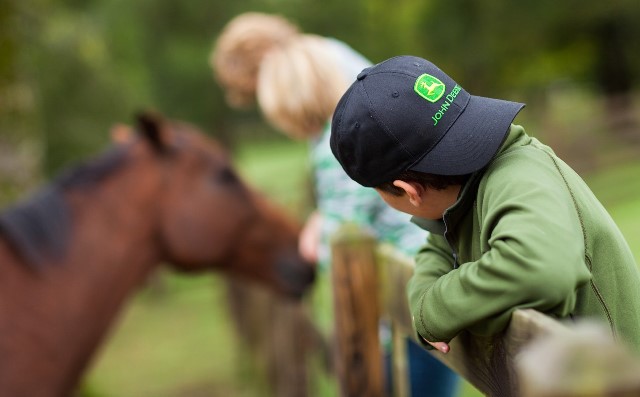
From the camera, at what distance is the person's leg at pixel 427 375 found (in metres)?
2.41

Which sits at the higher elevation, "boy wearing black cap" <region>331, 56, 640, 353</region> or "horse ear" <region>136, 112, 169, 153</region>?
"boy wearing black cap" <region>331, 56, 640, 353</region>

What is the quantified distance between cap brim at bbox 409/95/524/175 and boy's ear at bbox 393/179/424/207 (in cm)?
5

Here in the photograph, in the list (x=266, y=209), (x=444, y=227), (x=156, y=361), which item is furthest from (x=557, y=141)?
(x=444, y=227)

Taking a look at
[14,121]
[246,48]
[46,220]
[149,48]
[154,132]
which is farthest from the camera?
[149,48]

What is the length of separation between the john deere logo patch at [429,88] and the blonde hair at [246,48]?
166 cm

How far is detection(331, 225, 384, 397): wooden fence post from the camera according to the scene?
93.8 inches

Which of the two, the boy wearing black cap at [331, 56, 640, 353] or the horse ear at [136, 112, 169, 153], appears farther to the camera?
the horse ear at [136, 112, 169, 153]

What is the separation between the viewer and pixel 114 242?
3.62 meters

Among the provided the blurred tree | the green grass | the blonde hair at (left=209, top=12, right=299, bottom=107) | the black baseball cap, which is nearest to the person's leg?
the black baseball cap

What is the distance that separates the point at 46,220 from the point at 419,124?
8.13 feet

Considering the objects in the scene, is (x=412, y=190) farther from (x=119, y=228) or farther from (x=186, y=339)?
(x=186, y=339)

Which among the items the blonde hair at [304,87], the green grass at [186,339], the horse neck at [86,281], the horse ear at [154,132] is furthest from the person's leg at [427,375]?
the green grass at [186,339]

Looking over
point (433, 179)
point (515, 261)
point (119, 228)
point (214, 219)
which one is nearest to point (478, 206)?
point (433, 179)

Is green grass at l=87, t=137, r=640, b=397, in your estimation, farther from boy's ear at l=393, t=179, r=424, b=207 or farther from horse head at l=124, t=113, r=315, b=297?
boy's ear at l=393, t=179, r=424, b=207
